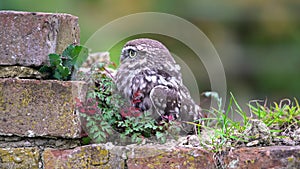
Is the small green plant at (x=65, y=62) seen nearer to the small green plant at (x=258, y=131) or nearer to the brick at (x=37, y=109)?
the brick at (x=37, y=109)

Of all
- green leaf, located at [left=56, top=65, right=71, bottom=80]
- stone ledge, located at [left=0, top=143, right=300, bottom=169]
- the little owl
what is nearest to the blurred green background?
the little owl

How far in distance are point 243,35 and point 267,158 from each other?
5894 mm

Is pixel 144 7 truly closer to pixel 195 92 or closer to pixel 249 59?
pixel 249 59

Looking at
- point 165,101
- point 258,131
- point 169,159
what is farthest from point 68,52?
point 258,131

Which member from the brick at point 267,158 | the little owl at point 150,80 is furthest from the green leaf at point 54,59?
the brick at point 267,158

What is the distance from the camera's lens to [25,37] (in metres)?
2.39

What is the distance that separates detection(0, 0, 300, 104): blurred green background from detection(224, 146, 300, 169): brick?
14.3ft

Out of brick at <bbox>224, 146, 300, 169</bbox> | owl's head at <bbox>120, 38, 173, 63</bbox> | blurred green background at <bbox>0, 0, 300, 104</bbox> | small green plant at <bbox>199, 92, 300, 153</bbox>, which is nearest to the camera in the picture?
brick at <bbox>224, 146, 300, 169</bbox>

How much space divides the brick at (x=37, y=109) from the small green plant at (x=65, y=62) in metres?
0.09

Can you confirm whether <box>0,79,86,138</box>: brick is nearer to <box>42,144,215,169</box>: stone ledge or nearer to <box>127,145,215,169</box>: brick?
<box>42,144,215,169</box>: stone ledge

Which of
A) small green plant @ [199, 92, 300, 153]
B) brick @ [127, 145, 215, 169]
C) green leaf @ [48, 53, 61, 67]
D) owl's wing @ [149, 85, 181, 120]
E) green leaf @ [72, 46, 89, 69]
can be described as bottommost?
brick @ [127, 145, 215, 169]

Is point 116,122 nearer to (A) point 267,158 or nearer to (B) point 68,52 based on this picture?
(B) point 68,52

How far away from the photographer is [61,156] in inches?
→ 93.4

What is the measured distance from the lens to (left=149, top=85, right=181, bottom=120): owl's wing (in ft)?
8.15
